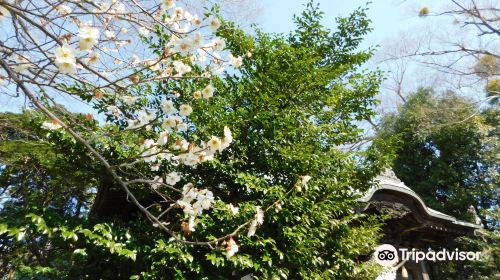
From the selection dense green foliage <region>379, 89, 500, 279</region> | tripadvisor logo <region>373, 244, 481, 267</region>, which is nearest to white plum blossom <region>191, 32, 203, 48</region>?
tripadvisor logo <region>373, 244, 481, 267</region>

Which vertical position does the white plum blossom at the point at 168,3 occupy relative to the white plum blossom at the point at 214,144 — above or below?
above

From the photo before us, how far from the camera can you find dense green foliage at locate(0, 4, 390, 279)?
3938 millimetres

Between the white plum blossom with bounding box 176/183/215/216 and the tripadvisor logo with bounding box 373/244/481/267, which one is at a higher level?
the tripadvisor logo with bounding box 373/244/481/267

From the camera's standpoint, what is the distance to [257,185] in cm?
445

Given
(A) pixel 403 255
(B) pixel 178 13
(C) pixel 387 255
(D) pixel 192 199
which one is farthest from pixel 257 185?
(A) pixel 403 255

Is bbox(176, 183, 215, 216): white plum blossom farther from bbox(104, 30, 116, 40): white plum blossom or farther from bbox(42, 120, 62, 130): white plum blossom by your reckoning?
bbox(104, 30, 116, 40): white plum blossom

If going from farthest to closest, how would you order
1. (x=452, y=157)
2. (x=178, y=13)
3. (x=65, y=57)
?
(x=452, y=157)
(x=178, y=13)
(x=65, y=57)

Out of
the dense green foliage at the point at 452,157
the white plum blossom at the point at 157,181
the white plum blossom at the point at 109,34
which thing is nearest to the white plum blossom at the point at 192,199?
the white plum blossom at the point at 157,181

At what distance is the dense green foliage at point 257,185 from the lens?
3938 millimetres

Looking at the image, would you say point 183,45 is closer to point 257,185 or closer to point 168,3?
point 168,3

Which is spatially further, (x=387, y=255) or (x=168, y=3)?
(x=387, y=255)

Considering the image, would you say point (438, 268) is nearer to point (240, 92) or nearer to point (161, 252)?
point (240, 92)

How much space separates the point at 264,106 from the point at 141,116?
8.52 feet

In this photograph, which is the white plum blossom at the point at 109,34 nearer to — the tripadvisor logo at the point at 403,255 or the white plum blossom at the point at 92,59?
the white plum blossom at the point at 92,59
